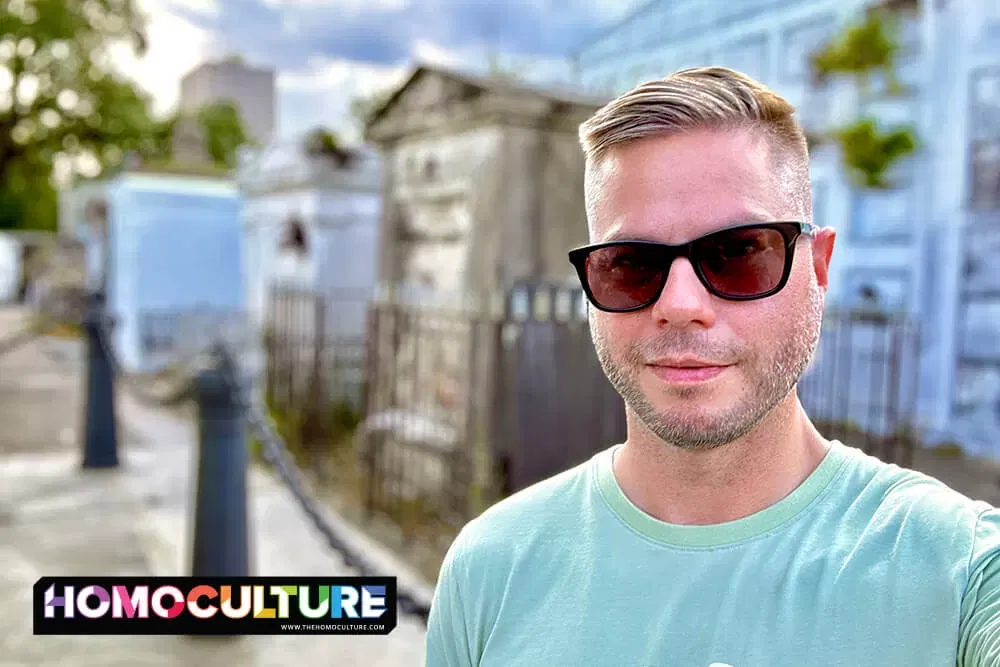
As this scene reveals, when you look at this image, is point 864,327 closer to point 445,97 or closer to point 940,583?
point 445,97

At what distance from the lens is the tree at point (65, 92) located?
12617 millimetres

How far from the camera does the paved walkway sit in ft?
12.0

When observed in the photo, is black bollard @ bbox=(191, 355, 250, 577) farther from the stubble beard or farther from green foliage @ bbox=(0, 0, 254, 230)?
green foliage @ bbox=(0, 0, 254, 230)

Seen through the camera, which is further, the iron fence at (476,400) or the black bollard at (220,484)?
the iron fence at (476,400)

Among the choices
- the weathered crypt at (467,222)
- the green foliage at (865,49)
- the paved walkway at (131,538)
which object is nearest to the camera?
the paved walkway at (131,538)

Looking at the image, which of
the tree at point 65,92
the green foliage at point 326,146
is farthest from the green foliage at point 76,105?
the green foliage at point 326,146

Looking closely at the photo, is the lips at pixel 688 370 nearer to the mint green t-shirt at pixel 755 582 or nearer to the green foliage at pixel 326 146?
the mint green t-shirt at pixel 755 582

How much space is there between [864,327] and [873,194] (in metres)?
1.11

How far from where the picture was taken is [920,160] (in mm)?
6508

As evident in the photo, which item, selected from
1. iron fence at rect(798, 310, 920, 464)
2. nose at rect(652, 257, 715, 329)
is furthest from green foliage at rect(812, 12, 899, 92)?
nose at rect(652, 257, 715, 329)

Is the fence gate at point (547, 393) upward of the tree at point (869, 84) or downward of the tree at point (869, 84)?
downward

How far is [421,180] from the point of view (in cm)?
542

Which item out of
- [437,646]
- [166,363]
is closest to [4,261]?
[166,363]

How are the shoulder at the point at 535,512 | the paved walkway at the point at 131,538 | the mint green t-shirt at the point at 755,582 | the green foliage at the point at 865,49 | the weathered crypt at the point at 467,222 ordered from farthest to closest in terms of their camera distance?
1. the green foliage at the point at 865,49
2. the weathered crypt at the point at 467,222
3. the paved walkway at the point at 131,538
4. the shoulder at the point at 535,512
5. the mint green t-shirt at the point at 755,582
